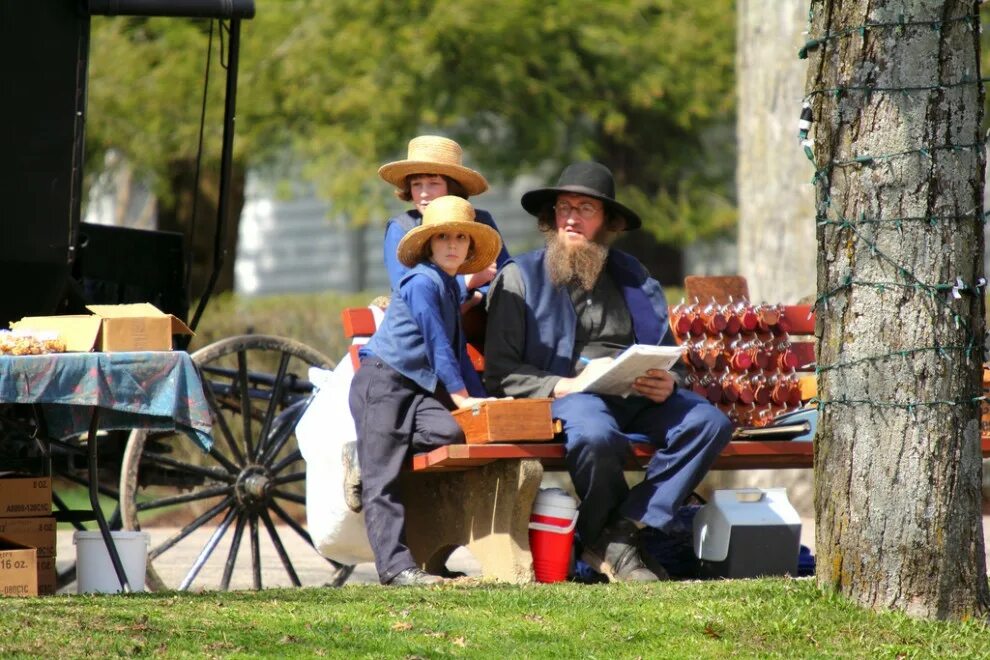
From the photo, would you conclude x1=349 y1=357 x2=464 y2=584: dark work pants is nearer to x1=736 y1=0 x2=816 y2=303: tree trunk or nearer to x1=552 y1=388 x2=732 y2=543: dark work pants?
x1=552 y1=388 x2=732 y2=543: dark work pants

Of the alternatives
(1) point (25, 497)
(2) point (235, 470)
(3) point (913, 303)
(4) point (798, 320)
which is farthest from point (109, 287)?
(3) point (913, 303)

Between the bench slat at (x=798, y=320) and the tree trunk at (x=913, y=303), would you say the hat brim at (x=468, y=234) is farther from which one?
the tree trunk at (x=913, y=303)

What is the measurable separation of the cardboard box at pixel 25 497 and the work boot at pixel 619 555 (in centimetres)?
217

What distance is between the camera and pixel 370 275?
28.6 meters

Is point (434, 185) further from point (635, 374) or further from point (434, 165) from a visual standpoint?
point (635, 374)

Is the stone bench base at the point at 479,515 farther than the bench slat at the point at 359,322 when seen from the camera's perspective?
No

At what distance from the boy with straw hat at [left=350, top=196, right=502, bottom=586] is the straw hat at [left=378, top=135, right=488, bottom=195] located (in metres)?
0.48

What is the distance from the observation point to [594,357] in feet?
24.7

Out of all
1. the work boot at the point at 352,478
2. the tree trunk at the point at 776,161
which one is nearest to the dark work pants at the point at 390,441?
the work boot at the point at 352,478

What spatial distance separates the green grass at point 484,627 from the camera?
16.5ft

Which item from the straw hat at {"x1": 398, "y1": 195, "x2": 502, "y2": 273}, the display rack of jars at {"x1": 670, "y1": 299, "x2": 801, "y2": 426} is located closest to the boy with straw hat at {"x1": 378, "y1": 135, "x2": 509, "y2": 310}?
the straw hat at {"x1": 398, "y1": 195, "x2": 502, "y2": 273}

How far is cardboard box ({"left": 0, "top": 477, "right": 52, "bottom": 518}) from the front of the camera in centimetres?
659

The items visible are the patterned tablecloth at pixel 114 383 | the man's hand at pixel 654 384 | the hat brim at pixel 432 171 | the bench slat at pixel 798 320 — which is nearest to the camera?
the patterned tablecloth at pixel 114 383

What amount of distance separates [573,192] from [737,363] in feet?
3.50
